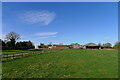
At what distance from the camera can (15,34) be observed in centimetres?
5909

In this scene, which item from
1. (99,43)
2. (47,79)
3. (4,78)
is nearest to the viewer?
(47,79)

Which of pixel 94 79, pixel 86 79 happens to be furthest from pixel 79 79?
pixel 94 79

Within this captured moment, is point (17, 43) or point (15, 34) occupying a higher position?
point (15, 34)

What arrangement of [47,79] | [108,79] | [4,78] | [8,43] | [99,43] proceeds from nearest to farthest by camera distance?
[108,79] < [47,79] < [4,78] < [8,43] < [99,43]

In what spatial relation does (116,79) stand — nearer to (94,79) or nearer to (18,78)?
(94,79)

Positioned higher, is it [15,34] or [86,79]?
[15,34]

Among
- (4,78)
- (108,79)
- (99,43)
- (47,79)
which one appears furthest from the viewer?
(99,43)

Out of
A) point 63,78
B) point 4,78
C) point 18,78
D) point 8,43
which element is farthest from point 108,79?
point 8,43

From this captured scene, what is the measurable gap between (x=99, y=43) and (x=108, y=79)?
90935 mm

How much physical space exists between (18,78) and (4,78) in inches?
30.3

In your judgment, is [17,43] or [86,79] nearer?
[86,79]

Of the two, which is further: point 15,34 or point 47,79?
point 15,34

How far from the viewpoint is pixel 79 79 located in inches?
184

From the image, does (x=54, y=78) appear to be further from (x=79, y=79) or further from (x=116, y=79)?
(x=116, y=79)
